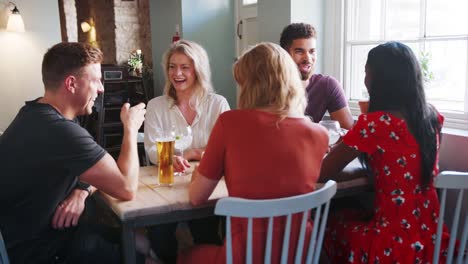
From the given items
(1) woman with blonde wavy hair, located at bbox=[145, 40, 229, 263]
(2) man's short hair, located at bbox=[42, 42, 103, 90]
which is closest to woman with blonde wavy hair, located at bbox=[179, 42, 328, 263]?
(2) man's short hair, located at bbox=[42, 42, 103, 90]

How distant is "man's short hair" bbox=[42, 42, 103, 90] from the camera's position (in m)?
1.47

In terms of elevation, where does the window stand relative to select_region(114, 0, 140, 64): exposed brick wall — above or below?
below

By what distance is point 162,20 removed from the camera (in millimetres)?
5066

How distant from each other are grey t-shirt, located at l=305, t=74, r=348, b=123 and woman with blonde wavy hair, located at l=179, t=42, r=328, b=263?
114 cm

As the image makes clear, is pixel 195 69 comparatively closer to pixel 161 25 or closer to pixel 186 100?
pixel 186 100

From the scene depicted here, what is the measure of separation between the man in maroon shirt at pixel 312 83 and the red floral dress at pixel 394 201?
94 cm

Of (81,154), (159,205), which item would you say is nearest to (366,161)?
(159,205)

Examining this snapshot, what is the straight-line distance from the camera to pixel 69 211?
4.72 feet

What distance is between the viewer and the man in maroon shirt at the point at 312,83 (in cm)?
245

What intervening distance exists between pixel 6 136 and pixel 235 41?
132 inches

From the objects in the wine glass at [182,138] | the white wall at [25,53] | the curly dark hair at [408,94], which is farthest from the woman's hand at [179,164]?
the white wall at [25,53]

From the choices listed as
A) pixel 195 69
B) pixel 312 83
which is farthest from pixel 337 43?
pixel 195 69

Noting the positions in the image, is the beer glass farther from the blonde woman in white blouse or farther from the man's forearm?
the blonde woman in white blouse

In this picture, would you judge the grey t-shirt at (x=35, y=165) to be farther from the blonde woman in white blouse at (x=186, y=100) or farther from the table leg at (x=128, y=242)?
the blonde woman in white blouse at (x=186, y=100)
